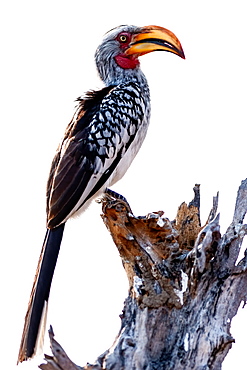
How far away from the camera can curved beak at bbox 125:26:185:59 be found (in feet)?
21.5

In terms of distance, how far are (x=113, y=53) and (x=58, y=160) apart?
1.33 metres

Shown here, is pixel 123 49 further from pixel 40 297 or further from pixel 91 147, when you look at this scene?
pixel 40 297

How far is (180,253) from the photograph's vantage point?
5.00 meters

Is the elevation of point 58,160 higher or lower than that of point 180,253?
higher

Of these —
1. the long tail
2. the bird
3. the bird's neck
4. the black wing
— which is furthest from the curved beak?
the long tail

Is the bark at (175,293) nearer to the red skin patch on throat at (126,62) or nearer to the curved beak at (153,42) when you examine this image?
the curved beak at (153,42)

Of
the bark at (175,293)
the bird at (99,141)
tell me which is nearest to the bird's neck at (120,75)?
the bird at (99,141)

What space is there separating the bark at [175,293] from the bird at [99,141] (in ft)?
2.06

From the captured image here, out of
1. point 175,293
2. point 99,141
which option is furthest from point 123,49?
point 175,293

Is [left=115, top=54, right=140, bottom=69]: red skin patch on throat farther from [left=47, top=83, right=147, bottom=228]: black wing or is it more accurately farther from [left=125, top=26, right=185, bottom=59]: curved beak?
[left=47, top=83, right=147, bottom=228]: black wing

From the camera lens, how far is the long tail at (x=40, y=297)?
5133mm

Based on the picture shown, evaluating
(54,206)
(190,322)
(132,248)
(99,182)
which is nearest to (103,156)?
(99,182)

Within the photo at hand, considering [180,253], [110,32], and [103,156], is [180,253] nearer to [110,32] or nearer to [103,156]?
[103,156]

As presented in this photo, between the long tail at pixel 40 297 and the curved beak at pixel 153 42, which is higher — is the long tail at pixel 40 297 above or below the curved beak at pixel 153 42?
below
